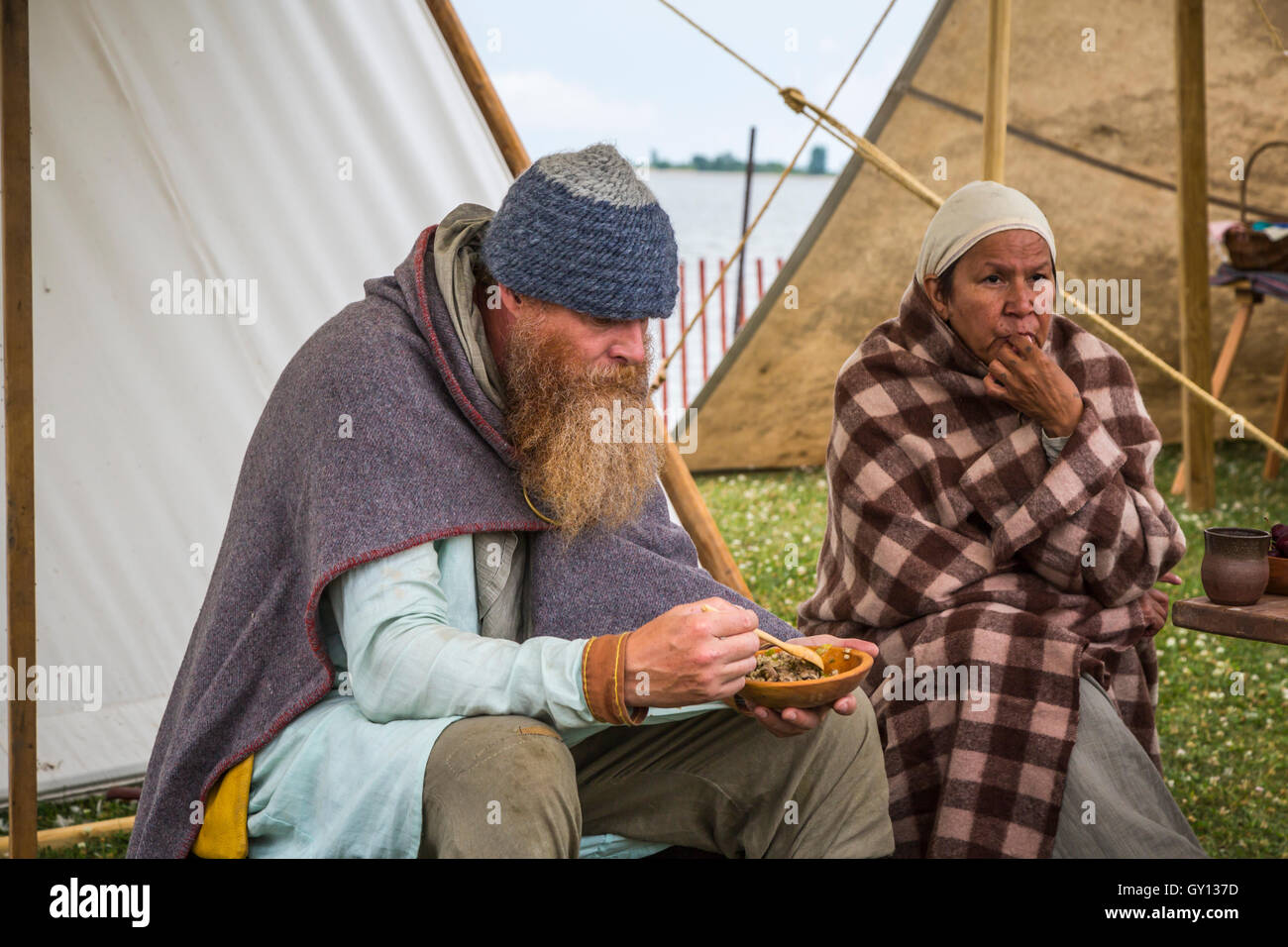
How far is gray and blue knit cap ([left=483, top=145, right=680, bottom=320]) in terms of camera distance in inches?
86.7

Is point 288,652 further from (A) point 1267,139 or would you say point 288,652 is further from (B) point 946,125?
(A) point 1267,139

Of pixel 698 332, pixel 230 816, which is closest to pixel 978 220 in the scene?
pixel 230 816

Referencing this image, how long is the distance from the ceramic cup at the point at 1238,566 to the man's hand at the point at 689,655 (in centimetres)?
116

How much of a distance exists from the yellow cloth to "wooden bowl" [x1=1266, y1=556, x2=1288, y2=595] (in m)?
2.01

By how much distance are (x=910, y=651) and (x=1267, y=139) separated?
19.0 feet

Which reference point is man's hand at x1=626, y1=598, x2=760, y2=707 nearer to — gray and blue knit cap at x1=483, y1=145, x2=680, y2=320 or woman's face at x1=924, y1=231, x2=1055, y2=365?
gray and blue knit cap at x1=483, y1=145, x2=680, y2=320

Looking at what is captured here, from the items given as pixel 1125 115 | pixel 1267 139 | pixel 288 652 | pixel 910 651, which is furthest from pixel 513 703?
pixel 1267 139

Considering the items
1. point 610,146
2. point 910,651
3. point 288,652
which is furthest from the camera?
point 910,651

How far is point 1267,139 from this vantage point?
7.43m

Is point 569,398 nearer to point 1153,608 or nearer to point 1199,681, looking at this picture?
point 1153,608

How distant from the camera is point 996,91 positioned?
359 centimetres

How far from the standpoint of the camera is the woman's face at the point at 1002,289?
9.70 ft

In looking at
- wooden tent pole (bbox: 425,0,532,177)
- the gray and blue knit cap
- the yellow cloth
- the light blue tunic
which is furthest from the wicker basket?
the yellow cloth

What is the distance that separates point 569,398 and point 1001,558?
115cm
